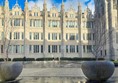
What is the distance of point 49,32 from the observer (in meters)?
61.6

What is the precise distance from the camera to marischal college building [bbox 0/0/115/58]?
59.6m

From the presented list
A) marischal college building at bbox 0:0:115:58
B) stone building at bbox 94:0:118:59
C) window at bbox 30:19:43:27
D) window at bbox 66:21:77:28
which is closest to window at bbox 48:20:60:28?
marischal college building at bbox 0:0:115:58

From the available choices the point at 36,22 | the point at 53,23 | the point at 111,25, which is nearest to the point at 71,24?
the point at 53,23

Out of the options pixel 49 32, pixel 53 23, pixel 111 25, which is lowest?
pixel 49 32

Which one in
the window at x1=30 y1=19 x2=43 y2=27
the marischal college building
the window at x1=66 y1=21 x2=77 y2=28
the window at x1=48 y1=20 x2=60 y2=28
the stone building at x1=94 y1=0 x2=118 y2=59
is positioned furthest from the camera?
the window at x1=66 y1=21 x2=77 y2=28

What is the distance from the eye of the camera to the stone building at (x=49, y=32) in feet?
196

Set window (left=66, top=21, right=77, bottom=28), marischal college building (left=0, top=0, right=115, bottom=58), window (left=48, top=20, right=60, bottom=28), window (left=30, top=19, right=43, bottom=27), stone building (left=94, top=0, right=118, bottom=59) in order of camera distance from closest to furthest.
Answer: stone building (left=94, top=0, right=118, bottom=59), marischal college building (left=0, top=0, right=115, bottom=58), window (left=30, top=19, right=43, bottom=27), window (left=48, top=20, right=60, bottom=28), window (left=66, top=21, right=77, bottom=28)

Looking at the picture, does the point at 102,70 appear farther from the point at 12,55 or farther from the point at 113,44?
the point at 12,55

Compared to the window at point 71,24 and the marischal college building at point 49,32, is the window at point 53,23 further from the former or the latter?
the window at point 71,24

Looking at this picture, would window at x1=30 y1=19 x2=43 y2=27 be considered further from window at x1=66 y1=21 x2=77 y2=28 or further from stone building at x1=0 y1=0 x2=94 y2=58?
window at x1=66 y1=21 x2=77 y2=28

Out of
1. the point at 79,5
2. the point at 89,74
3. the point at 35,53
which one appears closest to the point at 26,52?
the point at 35,53

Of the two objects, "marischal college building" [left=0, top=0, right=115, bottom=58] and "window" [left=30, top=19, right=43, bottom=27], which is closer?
"marischal college building" [left=0, top=0, right=115, bottom=58]

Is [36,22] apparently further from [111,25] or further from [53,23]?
[111,25]

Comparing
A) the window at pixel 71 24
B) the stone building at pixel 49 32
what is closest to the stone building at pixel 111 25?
the stone building at pixel 49 32
